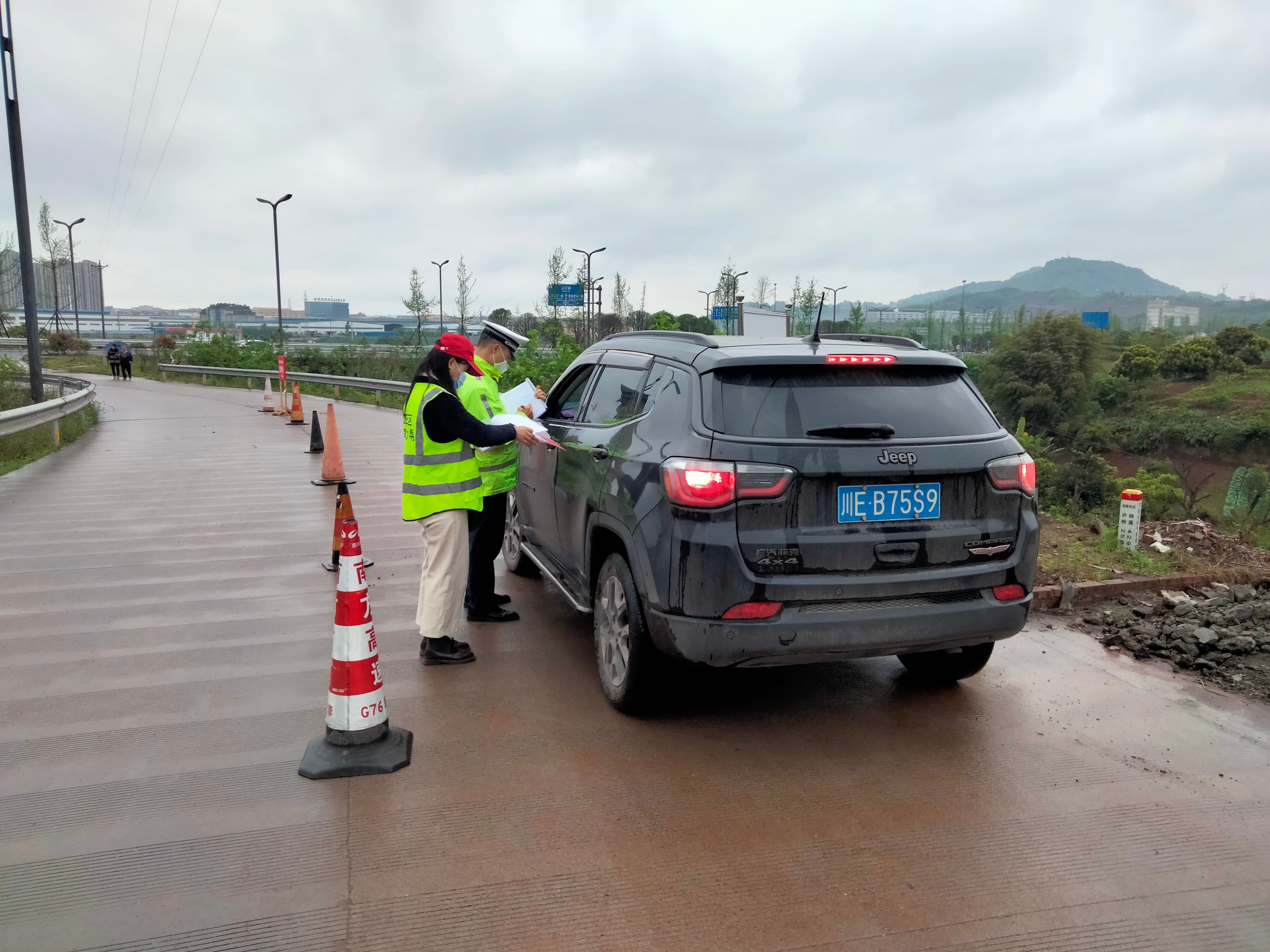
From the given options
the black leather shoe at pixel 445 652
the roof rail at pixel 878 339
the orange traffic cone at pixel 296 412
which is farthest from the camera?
the orange traffic cone at pixel 296 412

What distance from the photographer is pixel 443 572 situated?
4.82 metres

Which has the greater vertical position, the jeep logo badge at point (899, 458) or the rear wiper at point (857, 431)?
the rear wiper at point (857, 431)

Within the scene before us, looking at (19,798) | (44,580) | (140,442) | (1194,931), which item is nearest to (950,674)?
(1194,931)

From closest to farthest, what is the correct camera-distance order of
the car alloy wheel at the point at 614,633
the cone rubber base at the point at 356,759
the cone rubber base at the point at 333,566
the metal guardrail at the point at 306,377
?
1. the cone rubber base at the point at 356,759
2. the car alloy wheel at the point at 614,633
3. the cone rubber base at the point at 333,566
4. the metal guardrail at the point at 306,377

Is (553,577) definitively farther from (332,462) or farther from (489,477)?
(332,462)

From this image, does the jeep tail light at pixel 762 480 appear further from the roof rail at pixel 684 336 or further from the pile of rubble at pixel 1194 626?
the pile of rubble at pixel 1194 626

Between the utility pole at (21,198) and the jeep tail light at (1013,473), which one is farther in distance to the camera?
the utility pole at (21,198)

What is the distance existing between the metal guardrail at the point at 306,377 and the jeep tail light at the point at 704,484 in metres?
18.0

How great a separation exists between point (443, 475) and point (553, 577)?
0.99 metres

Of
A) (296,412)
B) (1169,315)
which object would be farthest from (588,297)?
(1169,315)

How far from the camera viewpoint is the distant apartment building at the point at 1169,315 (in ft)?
335

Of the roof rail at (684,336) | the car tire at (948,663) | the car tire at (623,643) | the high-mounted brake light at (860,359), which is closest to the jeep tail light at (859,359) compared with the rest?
the high-mounted brake light at (860,359)

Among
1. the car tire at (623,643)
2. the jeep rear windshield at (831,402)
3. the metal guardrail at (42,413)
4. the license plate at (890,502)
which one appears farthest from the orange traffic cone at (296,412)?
the license plate at (890,502)

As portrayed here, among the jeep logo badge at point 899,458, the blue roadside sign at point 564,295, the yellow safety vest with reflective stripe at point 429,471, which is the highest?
the blue roadside sign at point 564,295
